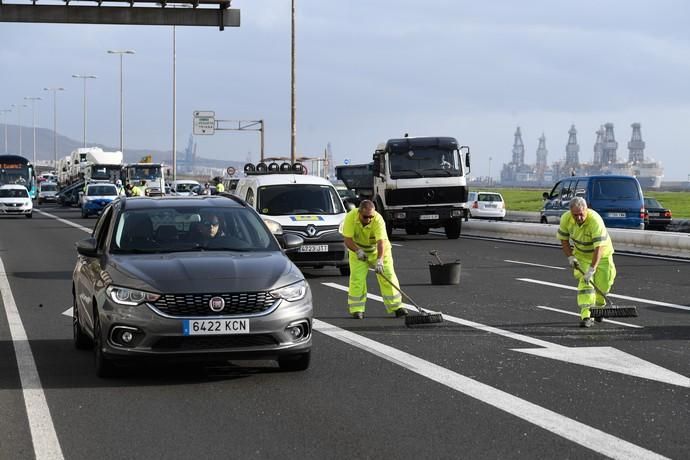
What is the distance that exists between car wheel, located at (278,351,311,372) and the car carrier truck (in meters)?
23.7

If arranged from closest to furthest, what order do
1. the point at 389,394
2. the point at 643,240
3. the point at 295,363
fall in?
1. the point at 389,394
2. the point at 295,363
3. the point at 643,240

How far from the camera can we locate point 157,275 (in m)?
8.88

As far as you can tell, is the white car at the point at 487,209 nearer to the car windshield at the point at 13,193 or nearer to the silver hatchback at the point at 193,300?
the car windshield at the point at 13,193

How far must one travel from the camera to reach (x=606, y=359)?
33.6ft

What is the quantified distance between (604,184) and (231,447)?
24.9 meters

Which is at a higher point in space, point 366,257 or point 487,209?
point 366,257

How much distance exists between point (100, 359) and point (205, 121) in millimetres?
79050

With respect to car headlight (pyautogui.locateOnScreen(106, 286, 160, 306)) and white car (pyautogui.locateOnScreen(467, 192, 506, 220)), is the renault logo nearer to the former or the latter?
car headlight (pyautogui.locateOnScreen(106, 286, 160, 306))

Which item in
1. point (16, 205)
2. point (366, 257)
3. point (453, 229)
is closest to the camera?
point (366, 257)

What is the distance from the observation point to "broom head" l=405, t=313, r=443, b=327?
12766mm

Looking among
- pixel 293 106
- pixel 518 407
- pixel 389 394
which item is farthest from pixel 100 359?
pixel 293 106

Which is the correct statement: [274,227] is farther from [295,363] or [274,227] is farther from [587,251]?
[295,363]

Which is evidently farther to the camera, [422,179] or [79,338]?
[422,179]

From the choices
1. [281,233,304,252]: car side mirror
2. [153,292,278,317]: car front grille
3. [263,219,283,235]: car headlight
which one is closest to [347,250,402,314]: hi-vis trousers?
[263,219,283,235]: car headlight
